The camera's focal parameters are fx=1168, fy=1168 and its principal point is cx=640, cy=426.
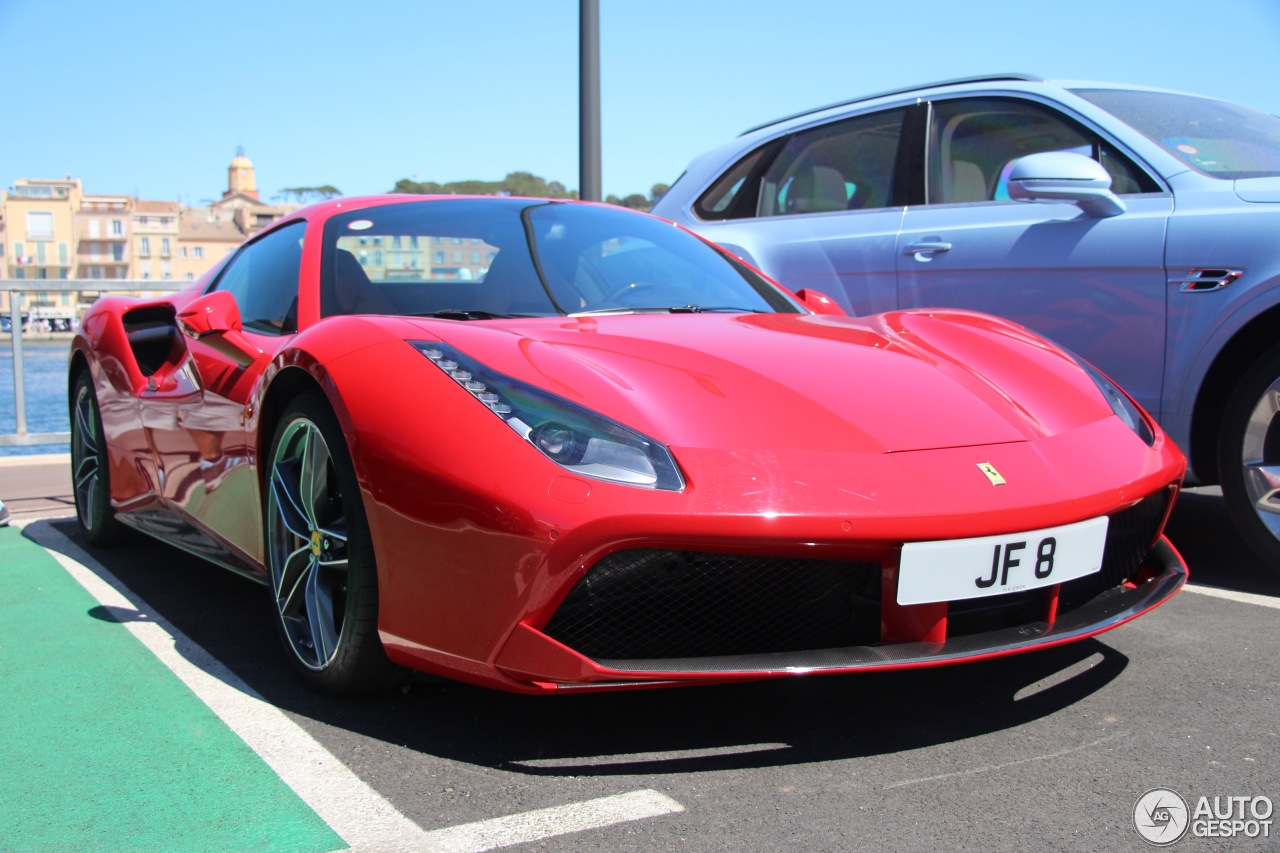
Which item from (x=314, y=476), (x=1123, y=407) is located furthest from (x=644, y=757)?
(x=1123, y=407)

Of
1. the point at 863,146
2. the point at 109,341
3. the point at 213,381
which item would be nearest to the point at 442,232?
the point at 213,381

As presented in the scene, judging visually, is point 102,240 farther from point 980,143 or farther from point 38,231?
point 980,143

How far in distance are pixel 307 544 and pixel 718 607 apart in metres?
1.00

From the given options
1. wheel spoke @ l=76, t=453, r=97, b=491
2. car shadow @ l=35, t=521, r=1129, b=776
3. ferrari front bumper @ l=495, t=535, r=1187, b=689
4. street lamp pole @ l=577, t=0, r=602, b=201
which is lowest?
car shadow @ l=35, t=521, r=1129, b=776

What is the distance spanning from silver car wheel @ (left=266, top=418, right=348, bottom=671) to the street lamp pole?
15.1ft

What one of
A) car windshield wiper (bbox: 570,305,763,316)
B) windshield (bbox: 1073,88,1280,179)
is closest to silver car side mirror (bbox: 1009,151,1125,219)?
windshield (bbox: 1073,88,1280,179)

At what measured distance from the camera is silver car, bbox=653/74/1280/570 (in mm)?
3393

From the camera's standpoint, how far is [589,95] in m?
7.01

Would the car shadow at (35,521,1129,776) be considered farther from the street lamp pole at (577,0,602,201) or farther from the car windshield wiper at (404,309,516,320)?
the street lamp pole at (577,0,602,201)

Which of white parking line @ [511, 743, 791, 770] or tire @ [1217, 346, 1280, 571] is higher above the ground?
tire @ [1217, 346, 1280, 571]

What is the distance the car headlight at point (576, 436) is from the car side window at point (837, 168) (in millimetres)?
2858

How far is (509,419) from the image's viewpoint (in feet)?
6.81

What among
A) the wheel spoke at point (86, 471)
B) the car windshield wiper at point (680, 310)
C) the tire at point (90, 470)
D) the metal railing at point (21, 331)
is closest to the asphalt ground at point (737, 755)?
the car windshield wiper at point (680, 310)

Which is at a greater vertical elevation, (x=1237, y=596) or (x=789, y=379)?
(x=789, y=379)
